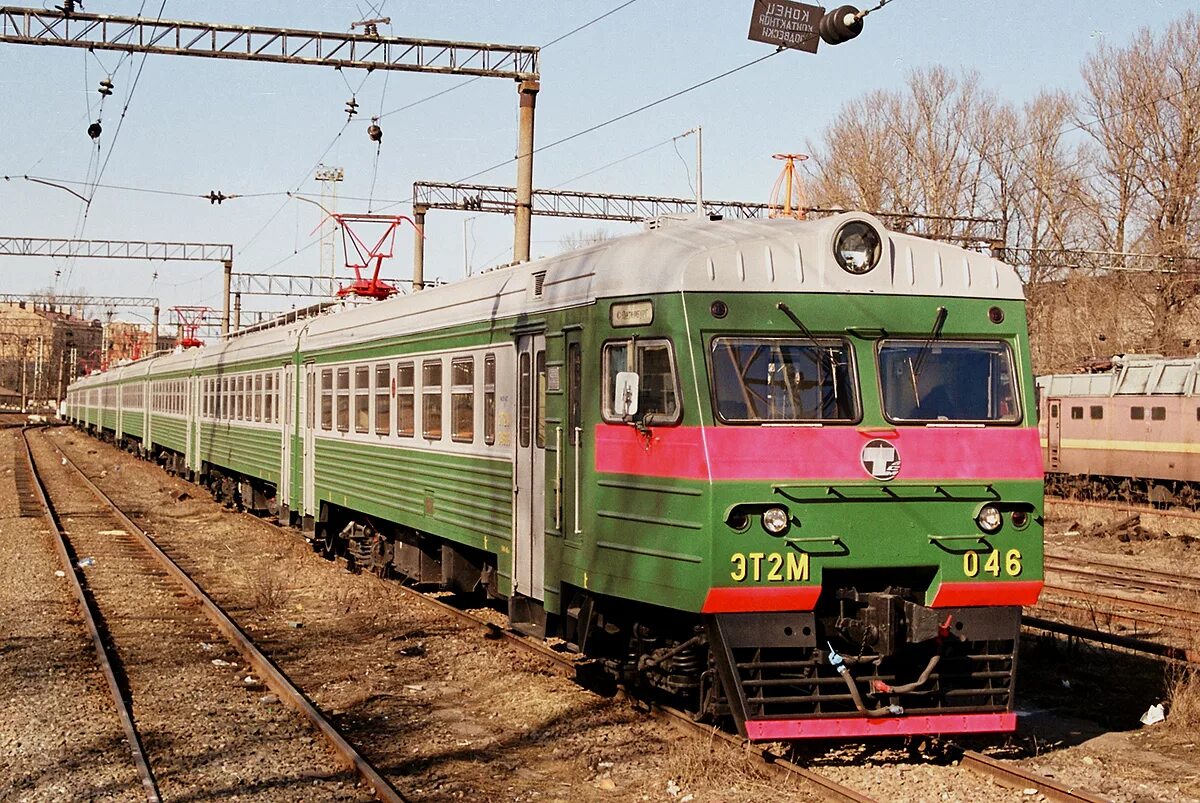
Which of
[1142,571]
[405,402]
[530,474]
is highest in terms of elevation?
[405,402]

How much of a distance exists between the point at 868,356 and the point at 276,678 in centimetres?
536

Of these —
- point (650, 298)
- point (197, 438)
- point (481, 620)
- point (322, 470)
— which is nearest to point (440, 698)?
point (481, 620)

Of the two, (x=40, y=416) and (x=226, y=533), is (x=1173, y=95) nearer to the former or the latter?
(x=226, y=533)

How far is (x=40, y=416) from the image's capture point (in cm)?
10512

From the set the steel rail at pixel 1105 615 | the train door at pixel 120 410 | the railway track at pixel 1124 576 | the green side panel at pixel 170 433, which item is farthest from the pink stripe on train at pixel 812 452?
the train door at pixel 120 410

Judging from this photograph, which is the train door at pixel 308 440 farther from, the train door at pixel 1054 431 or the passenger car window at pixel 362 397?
the train door at pixel 1054 431

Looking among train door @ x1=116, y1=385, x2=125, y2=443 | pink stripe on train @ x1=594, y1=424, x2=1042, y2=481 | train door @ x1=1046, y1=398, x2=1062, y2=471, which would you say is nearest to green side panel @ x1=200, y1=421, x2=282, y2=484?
pink stripe on train @ x1=594, y1=424, x2=1042, y2=481

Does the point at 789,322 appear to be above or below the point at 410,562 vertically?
above

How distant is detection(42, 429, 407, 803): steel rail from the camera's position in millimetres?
7648

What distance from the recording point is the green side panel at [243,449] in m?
20.5

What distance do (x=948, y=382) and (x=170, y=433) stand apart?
98.4 ft

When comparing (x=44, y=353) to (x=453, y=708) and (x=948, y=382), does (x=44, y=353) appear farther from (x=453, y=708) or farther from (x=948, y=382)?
(x=948, y=382)

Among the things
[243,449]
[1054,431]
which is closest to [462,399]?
[243,449]

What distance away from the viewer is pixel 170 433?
35.1m
